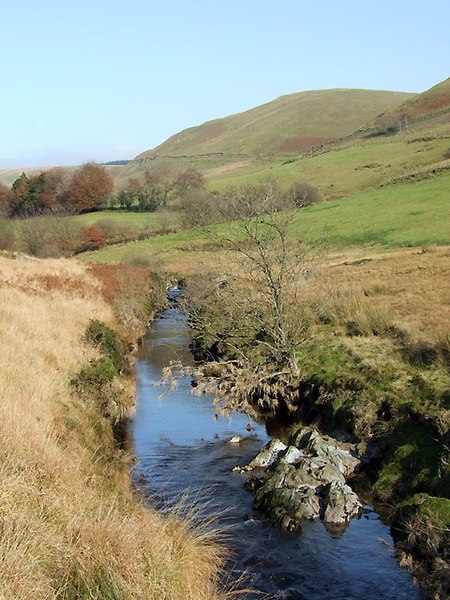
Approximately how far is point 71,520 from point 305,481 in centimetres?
766

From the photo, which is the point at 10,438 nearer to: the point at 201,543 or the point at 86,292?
the point at 201,543

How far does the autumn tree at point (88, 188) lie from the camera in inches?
3875

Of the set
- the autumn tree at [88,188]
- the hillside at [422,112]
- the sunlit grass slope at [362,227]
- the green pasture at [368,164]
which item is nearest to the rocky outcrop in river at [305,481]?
the sunlit grass slope at [362,227]

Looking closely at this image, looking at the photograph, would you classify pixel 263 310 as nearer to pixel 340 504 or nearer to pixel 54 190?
pixel 340 504

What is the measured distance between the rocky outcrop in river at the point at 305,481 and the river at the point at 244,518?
27cm

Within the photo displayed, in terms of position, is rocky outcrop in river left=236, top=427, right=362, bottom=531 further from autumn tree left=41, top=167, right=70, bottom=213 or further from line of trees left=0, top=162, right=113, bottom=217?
autumn tree left=41, top=167, right=70, bottom=213

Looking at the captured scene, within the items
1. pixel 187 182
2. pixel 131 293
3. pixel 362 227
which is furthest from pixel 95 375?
pixel 187 182

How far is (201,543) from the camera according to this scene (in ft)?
29.5

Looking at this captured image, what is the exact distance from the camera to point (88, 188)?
98.6m

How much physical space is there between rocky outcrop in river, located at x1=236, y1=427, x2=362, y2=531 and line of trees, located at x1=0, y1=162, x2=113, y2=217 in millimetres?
84890

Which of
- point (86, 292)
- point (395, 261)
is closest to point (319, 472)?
point (86, 292)

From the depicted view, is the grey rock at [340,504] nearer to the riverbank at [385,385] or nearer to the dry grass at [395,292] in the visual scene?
the riverbank at [385,385]

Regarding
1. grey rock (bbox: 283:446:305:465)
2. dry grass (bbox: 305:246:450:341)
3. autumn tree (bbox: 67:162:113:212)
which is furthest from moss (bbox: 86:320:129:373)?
autumn tree (bbox: 67:162:113:212)

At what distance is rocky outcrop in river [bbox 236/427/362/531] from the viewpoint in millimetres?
13188
